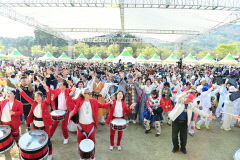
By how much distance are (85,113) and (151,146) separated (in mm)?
2216

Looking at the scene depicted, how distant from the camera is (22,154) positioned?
8.47 feet

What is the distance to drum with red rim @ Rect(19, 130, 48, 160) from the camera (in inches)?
100

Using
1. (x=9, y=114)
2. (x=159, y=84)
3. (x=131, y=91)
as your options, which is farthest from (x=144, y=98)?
(x=9, y=114)

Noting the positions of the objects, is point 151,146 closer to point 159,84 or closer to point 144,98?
point 144,98

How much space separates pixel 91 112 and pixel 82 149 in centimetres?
80

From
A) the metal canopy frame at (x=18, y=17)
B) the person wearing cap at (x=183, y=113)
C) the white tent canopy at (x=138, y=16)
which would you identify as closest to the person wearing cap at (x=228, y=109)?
the person wearing cap at (x=183, y=113)

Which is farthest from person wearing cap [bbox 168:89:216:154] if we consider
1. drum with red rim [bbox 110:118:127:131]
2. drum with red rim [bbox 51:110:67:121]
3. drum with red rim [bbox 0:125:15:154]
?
drum with red rim [bbox 0:125:15:154]

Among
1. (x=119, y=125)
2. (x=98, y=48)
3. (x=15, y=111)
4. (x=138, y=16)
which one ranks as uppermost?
(x=98, y=48)

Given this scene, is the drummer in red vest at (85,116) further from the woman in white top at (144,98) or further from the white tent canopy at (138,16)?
the white tent canopy at (138,16)

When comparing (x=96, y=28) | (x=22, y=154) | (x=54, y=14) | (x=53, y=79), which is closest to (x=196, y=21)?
(x=96, y=28)

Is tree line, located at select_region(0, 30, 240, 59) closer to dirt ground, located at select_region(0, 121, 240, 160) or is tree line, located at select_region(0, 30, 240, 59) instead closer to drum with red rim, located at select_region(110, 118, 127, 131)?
dirt ground, located at select_region(0, 121, 240, 160)

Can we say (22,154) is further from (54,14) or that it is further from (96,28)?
(96,28)

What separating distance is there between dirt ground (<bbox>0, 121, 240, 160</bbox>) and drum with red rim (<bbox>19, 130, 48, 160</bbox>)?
1191mm

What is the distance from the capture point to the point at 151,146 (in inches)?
175
